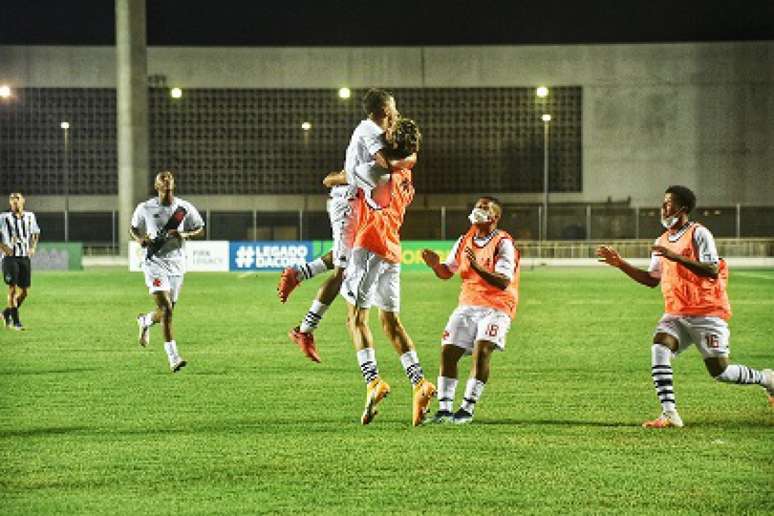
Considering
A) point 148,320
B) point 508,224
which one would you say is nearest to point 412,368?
point 148,320

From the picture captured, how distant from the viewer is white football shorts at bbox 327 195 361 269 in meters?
11.2

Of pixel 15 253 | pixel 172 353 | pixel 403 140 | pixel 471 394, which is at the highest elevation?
pixel 403 140

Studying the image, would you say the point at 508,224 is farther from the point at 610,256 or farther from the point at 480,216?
the point at 610,256

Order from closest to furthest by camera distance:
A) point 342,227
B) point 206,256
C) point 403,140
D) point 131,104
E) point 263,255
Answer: point 403,140
point 342,227
point 206,256
point 263,255
point 131,104

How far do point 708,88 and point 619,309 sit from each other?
5118 cm

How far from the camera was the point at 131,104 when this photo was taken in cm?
5997

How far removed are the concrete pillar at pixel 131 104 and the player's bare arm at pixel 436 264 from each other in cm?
4955

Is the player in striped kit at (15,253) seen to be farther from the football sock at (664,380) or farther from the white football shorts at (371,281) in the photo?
the football sock at (664,380)

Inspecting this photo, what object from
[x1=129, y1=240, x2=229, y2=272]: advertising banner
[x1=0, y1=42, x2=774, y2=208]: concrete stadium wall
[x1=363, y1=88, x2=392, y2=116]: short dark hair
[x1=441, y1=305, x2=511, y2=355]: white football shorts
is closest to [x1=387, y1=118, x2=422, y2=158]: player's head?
[x1=363, y1=88, x2=392, y2=116]: short dark hair

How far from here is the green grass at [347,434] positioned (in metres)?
7.82

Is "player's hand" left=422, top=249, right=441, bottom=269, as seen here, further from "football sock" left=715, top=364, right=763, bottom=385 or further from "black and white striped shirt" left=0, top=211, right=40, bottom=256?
"black and white striped shirt" left=0, top=211, right=40, bottom=256

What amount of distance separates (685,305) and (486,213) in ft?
5.76

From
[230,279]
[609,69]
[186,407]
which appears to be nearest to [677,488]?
[186,407]

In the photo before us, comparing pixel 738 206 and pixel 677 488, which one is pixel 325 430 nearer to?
pixel 677 488
